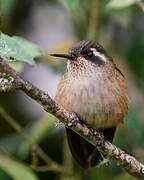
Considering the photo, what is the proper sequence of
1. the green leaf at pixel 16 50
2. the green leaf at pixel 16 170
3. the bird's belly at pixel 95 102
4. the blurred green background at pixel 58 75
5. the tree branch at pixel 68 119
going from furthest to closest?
the blurred green background at pixel 58 75, the green leaf at pixel 16 170, the bird's belly at pixel 95 102, the green leaf at pixel 16 50, the tree branch at pixel 68 119

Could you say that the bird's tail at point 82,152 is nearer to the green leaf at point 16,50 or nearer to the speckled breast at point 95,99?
the speckled breast at point 95,99

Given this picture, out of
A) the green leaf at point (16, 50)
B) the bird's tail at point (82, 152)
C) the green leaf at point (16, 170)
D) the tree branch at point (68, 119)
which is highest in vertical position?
the green leaf at point (16, 50)

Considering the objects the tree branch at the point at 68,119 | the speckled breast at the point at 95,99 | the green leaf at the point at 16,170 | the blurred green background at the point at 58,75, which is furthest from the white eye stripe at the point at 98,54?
the green leaf at the point at 16,170

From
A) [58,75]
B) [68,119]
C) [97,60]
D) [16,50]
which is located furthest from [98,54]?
[58,75]

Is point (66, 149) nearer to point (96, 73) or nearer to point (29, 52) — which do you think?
point (96, 73)

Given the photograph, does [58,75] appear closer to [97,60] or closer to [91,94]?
[97,60]

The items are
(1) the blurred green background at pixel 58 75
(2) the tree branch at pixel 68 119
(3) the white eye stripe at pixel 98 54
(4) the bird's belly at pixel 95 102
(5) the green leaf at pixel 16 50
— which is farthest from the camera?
(1) the blurred green background at pixel 58 75

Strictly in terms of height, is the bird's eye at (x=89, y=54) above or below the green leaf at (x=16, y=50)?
above

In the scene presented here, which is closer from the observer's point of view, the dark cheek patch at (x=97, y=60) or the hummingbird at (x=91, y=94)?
the hummingbird at (x=91, y=94)
